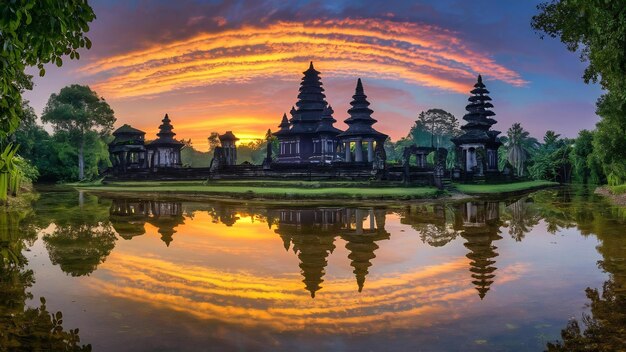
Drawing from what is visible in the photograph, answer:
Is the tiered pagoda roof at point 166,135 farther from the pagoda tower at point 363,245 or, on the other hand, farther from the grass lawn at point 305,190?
the pagoda tower at point 363,245

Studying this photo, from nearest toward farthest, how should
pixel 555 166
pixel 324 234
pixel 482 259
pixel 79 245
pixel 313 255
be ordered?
1. pixel 482 259
2. pixel 313 255
3. pixel 79 245
4. pixel 324 234
5. pixel 555 166

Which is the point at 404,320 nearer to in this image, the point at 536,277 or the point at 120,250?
the point at 536,277

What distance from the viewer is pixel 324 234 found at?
43.3 ft

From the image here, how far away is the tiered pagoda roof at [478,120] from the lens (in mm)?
50469

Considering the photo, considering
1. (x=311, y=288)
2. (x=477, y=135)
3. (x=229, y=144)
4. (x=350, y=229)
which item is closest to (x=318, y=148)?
(x=229, y=144)

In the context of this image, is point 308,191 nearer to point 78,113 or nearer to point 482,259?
point 482,259

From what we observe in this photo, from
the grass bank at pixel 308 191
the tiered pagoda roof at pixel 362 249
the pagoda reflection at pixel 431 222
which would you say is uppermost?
the grass bank at pixel 308 191

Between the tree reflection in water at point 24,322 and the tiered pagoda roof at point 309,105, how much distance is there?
152ft

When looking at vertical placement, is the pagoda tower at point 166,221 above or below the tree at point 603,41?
below

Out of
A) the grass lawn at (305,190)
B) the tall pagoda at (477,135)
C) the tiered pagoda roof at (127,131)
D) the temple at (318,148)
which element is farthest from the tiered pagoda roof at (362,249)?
the tiered pagoda roof at (127,131)

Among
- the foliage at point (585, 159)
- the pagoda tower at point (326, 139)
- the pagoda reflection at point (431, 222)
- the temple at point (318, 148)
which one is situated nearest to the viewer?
the pagoda reflection at point (431, 222)

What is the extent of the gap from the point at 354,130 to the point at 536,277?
41961 mm

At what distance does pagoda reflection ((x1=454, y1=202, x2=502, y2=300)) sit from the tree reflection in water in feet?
18.3

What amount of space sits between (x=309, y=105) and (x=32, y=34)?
4901 cm
